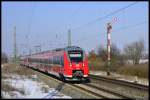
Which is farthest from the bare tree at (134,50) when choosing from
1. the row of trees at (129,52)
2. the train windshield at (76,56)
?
the train windshield at (76,56)

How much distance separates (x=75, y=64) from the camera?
1251 inches

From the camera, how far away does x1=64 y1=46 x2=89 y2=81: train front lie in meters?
31.4

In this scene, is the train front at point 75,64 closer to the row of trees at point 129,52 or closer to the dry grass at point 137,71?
the dry grass at point 137,71

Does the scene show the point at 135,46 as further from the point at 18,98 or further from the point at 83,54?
the point at 18,98

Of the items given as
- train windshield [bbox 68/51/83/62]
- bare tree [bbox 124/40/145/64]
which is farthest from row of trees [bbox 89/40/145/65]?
train windshield [bbox 68/51/83/62]

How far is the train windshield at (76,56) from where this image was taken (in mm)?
31906

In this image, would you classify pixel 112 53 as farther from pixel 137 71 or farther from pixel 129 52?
pixel 137 71

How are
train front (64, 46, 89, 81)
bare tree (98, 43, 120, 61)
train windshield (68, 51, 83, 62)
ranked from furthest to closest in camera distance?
bare tree (98, 43, 120, 61), train windshield (68, 51, 83, 62), train front (64, 46, 89, 81)

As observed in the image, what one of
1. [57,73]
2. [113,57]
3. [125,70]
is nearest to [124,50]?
[113,57]

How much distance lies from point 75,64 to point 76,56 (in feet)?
2.38

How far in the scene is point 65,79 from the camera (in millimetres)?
31781

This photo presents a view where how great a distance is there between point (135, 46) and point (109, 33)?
39663 millimetres

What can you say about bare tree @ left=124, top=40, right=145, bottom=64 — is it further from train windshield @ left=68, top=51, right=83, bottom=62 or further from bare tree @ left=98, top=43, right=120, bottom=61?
train windshield @ left=68, top=51, right=83, bottom=62

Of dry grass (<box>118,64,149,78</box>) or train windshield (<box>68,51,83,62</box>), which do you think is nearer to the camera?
train windshield (<box>68,51,83,62</box>)
